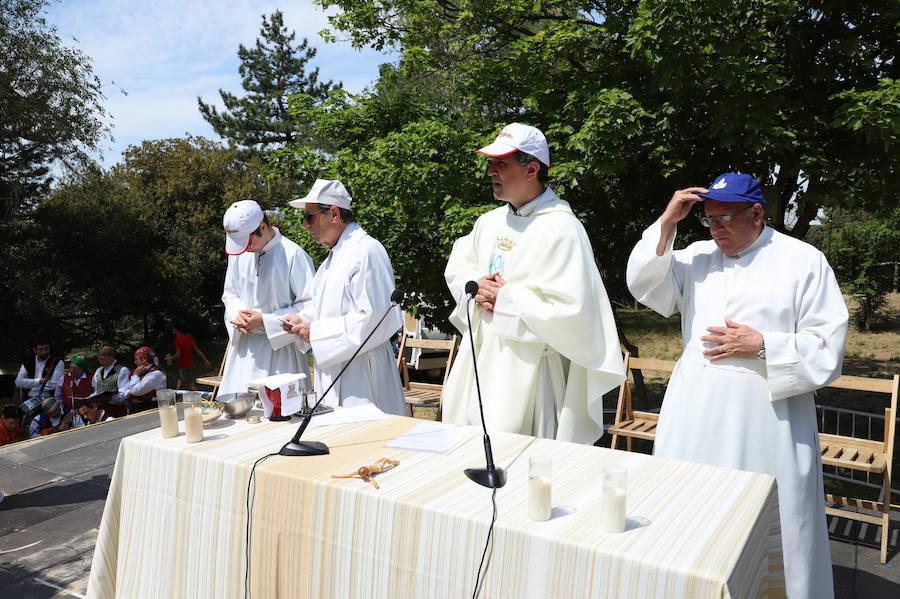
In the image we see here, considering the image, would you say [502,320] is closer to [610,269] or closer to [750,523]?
[750,523]

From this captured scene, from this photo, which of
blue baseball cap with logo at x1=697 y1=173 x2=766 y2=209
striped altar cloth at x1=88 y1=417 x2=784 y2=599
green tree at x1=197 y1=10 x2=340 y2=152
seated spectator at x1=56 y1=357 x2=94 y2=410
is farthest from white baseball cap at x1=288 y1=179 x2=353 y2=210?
green tree at x1=197 y1=10 x2=340 y2=152

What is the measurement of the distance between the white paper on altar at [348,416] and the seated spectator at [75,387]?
6679mm

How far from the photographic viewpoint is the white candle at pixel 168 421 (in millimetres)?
2682

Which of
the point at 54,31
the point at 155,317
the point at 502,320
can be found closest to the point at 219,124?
the point at 155,317

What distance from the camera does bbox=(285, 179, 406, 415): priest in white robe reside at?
150 inches

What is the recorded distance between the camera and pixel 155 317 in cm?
1995

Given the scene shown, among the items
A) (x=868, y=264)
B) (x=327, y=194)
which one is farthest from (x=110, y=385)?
(x=868, y=264)

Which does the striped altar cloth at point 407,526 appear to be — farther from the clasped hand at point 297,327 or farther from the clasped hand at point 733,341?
the clasped hand at point 297,327

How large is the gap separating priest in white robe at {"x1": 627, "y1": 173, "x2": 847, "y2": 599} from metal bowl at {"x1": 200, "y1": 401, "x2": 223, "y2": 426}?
2001 millimetres

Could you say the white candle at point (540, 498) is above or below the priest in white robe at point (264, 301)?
below

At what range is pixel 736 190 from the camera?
279 centimetres

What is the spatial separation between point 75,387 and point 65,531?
468cm

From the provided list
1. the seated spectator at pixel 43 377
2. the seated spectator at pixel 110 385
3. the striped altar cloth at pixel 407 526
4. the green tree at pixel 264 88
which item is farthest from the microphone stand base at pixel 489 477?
the green tree at pixel 264 88

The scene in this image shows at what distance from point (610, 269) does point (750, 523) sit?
598 cm
